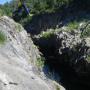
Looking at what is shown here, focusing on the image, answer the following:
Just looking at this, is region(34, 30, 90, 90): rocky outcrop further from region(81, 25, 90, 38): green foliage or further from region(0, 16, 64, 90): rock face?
region(0, 16, 64, 90): rock face

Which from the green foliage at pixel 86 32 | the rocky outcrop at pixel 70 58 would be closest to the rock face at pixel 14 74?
the rocky outcrop at pixel 70 58

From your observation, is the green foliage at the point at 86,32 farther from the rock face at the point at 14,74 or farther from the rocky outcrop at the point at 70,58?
the rock face at the point at 14,74

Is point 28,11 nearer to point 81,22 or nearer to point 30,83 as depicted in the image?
point 81,22

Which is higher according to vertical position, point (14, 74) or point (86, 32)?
point (86, 32)

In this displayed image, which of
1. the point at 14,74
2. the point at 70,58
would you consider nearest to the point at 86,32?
the point at 70,58

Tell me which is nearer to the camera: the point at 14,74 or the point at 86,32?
the point at 14,74

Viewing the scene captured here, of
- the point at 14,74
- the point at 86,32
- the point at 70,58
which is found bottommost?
the point at 14,74

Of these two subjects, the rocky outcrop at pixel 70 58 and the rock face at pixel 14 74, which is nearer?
the rock face at pixel 14 74

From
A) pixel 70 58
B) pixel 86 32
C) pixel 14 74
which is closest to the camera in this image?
pixel 14 74

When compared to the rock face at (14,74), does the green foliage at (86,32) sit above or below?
above

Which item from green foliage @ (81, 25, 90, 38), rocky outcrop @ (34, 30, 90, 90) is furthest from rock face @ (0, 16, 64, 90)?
green foliage @ (81, 25, 90, 38)

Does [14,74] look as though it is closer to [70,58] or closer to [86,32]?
[70,58]

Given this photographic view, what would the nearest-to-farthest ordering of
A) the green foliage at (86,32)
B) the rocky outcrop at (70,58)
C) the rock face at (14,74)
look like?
the rock face at (14,74), the rocky outcrop at (70,58), the green foliage at (86,32)

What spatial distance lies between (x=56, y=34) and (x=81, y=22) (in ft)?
9.91
